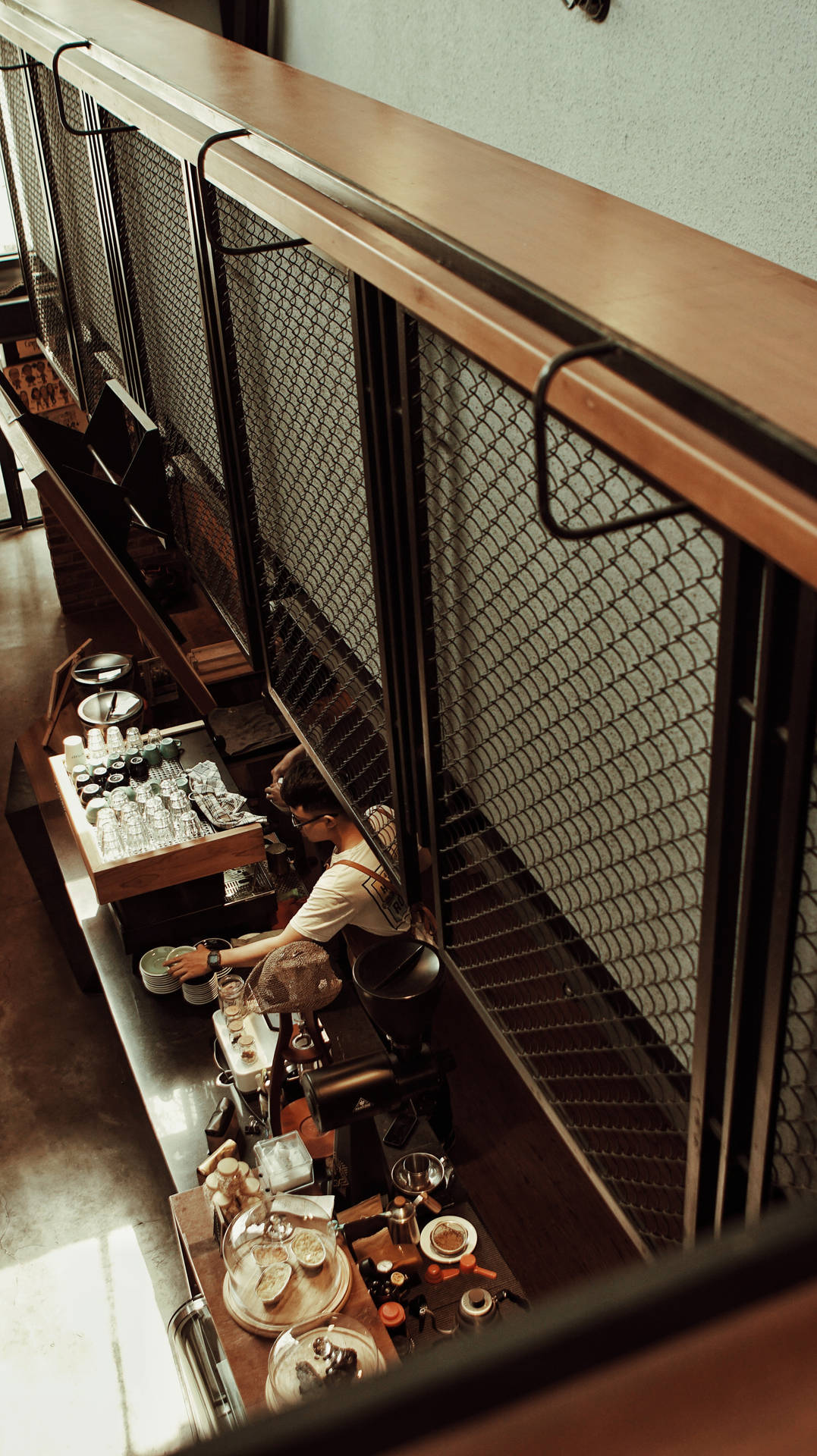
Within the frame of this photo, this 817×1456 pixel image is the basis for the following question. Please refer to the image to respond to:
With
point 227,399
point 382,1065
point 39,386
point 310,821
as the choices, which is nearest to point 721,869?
point 227,399

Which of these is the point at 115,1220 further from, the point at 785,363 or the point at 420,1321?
the point at 785,363

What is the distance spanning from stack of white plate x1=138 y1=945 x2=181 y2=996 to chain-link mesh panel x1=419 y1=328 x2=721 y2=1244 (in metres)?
2.97

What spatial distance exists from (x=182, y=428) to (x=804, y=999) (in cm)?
258

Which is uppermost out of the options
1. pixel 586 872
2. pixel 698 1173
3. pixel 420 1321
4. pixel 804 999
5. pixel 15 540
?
pixel 804 999

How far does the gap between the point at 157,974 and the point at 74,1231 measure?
59.2 inches

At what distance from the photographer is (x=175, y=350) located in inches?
113

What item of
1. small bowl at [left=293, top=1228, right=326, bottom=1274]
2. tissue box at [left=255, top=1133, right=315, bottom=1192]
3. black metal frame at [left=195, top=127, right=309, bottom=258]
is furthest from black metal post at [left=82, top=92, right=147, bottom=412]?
small bowl at [left=293, top=1228, right=326, bottom=1274]

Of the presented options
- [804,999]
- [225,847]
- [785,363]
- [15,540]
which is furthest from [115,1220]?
[15,540]

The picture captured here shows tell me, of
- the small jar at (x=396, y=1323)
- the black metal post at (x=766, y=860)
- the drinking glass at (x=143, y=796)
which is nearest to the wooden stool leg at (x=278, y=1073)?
the small jar at (x=396, y=1323)

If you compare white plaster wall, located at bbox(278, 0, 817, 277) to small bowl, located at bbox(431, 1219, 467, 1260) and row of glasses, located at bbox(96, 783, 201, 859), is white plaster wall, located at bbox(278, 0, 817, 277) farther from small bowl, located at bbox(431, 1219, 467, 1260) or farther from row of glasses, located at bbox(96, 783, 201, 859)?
small bowl, located at bbox(431, 1219, 467, 1260)

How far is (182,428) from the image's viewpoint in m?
3.09

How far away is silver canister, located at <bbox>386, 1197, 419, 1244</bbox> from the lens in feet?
11.3

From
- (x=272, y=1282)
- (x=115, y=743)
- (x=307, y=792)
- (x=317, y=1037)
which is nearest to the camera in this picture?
(x=272, y=1282)

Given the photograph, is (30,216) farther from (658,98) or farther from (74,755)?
(658,98)
